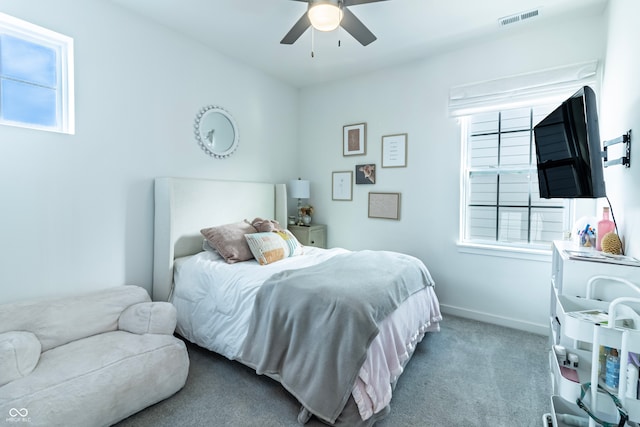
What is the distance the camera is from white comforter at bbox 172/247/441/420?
164 centimetres

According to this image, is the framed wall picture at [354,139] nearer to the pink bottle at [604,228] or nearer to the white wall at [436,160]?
the white wall at [436,160]

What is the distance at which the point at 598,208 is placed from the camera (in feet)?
8.04

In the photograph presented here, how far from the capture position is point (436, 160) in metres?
3.29

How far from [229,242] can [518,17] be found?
3.18 m

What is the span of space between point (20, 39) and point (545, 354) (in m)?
4.62

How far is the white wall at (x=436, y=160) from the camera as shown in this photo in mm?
2787

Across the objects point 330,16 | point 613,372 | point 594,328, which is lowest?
point 613,372

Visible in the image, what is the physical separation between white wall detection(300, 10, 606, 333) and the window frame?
0.24ft

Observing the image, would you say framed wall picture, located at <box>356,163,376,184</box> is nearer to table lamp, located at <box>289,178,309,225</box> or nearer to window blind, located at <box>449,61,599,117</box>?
table lamp, located at <box>289,178,309,225</box>

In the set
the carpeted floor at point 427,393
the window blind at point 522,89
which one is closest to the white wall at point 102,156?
the carpeted floor at point 427,393

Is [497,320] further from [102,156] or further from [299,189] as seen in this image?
[102,156]

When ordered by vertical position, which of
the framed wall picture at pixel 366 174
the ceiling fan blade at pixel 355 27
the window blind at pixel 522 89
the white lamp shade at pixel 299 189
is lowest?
the white lamp shade at pixel 299 189

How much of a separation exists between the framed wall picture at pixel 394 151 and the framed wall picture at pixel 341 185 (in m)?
0.51

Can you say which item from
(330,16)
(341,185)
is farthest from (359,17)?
(341,185)
